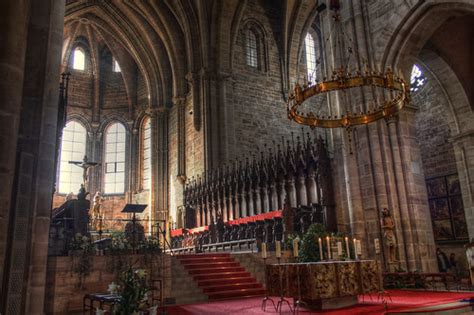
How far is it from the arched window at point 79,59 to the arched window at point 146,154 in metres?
5.94

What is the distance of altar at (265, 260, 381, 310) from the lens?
7395 millimetres

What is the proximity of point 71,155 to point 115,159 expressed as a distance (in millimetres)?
2781

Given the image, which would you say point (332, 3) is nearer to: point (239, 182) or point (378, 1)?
point (378, 1)

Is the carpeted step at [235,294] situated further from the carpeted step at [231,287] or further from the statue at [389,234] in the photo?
the statue at [389,234]

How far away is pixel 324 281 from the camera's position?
7.44 metres

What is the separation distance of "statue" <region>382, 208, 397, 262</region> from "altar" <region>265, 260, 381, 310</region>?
11.2 ft

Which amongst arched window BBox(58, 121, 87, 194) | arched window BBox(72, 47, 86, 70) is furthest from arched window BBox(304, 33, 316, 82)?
arched window BBox(58, 121, 87, 194)

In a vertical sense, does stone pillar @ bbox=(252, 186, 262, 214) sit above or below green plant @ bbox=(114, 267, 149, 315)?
above

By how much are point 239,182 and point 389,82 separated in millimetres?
9372

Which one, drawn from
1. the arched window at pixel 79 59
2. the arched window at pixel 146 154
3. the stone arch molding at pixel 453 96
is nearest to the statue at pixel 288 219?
the stone arch molding at pixel 453 96

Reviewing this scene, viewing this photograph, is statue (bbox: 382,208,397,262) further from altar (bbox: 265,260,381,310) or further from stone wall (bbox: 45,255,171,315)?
stone wall (bbox: 45,255,171,315)

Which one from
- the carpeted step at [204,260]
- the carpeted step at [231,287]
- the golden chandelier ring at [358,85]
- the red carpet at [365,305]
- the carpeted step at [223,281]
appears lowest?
the red carpet at [365,305]

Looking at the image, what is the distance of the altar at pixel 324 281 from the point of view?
24.3 feet

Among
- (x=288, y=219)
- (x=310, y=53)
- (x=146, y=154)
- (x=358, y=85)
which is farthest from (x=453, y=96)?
(x=146, y=154)
